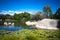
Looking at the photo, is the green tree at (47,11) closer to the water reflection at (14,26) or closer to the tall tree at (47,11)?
the tall tree at (47,11)

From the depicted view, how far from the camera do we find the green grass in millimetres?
2510

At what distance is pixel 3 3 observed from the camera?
2777 mm

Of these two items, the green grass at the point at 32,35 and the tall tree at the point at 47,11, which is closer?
the green grass at the point at 32,35

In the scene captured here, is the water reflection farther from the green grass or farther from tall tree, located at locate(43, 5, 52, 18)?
tall tree, located at locate(43, 5, 52, 18)

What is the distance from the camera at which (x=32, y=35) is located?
255cm

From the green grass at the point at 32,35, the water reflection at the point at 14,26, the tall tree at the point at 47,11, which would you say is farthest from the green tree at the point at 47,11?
the water reflection at the point at 14,26

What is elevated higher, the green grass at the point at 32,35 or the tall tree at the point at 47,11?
the tall tree at the point at 47,11

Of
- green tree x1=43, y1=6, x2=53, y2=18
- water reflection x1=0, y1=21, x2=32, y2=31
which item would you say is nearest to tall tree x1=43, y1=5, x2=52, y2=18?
green tree x1=43, y1=6, x2=53, y2=18

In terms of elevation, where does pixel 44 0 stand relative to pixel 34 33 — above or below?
above

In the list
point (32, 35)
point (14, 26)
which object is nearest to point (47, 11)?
point (32, 35)

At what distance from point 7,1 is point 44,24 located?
972 millimetres

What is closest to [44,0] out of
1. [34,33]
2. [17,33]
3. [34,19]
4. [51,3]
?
[51,3]

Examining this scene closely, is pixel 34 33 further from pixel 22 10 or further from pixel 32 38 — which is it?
pixel 22 10

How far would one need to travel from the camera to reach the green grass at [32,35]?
8.23ft
